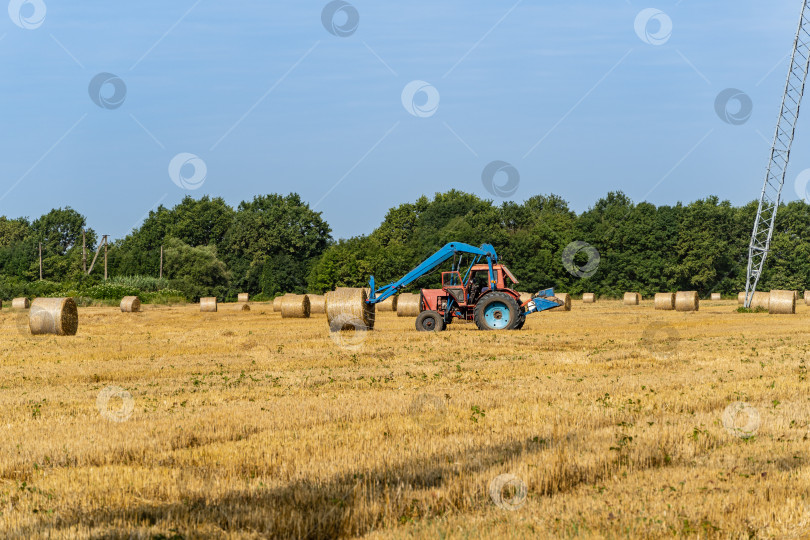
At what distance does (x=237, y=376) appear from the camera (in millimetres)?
16250

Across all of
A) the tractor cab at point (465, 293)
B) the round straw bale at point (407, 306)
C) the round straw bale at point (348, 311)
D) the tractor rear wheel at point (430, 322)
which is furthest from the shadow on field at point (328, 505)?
Answer: the round straw bale at point (407, 306)

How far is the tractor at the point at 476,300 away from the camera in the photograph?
28.2 meters

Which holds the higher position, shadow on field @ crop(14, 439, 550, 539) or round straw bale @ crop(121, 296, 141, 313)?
round straw bale @ crop(121, 296, 141, 313)

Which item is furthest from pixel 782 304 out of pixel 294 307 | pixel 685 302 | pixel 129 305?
pixel 129 305

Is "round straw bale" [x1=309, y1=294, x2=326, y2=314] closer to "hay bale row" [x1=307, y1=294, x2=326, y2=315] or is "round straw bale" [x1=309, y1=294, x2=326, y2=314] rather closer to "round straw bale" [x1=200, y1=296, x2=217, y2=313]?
"hay bale row" [x1=307, y1=294, x2=326, y2=315]

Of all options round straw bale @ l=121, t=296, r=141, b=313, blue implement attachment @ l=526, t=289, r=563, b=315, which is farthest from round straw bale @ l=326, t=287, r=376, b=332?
round straw bale @ l=121, t=296, r=141, b=313

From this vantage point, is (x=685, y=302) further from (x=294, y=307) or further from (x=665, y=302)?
(x=294, y=307)

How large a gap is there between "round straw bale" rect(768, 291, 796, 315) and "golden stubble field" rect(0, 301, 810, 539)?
25.7 meters

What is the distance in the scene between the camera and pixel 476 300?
29344 millimetres

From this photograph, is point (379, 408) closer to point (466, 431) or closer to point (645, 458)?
point (466, 431)

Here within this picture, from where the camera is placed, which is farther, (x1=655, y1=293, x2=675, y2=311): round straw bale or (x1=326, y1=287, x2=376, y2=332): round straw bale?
(x1=655, y1=293, x2=675, y2=311): round straw bale

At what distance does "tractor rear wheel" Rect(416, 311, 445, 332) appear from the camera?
28.5 metres

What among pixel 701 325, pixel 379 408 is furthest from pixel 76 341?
pixel 701 325

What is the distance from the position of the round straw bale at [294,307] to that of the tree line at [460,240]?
29.8m
